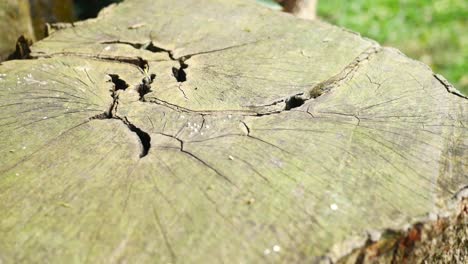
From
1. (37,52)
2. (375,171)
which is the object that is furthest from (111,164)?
(37,52)

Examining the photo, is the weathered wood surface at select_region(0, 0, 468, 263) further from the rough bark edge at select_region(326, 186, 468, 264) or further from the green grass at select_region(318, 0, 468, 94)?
the green grass at select_region(318, 0, 468, 94)

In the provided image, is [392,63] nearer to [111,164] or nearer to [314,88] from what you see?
[314,88]

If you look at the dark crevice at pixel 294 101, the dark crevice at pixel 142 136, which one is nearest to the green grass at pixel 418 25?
the dark crevice at pixel 294 101

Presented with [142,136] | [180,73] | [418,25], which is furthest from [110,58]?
[418,25]

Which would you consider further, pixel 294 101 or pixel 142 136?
pixel 294 101

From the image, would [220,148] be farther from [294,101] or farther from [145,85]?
[145,85]

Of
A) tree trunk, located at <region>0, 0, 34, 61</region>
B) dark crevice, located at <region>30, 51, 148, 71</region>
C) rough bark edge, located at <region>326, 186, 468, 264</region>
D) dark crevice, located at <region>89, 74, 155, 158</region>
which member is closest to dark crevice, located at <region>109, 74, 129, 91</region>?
dark crevice, located at <region>89, 74, 155, 158</region>

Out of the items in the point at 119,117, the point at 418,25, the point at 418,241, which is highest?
the point at 119,117
